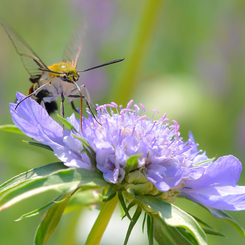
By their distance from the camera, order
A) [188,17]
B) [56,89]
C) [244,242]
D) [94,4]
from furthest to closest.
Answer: [94,4]
[188,17]
[244,242]
[56,89]

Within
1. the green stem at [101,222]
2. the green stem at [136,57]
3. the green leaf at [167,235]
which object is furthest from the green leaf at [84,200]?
the green stem at [136,57]

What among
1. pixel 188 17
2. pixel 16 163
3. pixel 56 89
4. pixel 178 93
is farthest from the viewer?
pixel 188 17

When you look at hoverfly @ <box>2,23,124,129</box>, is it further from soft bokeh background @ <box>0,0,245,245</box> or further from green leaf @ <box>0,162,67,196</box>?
soft bokeh background @ <box>0,0,245,245</box>

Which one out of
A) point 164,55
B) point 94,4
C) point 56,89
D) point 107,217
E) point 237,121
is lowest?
point 107,217

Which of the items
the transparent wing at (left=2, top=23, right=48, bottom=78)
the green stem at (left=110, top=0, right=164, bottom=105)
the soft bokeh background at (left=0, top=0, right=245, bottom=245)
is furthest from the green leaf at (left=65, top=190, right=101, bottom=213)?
the soft bokeh background at (left=0, top=0, right=245, bottom=245)

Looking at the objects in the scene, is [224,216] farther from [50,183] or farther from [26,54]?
[26,54]

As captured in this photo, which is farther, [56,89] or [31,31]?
[31,31]

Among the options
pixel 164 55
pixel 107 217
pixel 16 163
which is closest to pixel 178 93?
pixel 164 55

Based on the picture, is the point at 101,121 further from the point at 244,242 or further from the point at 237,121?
the point at 237,121
